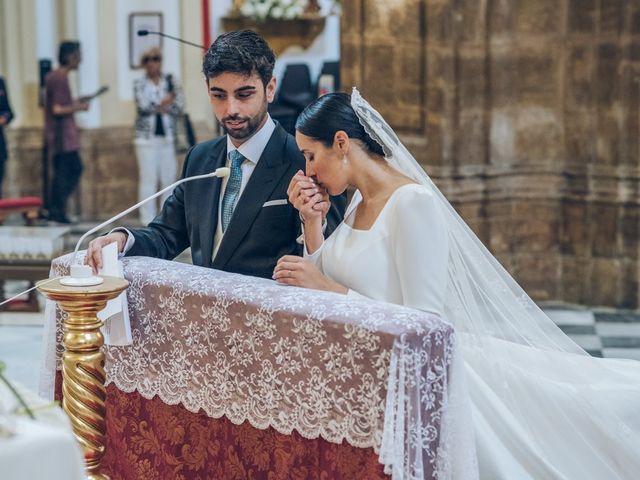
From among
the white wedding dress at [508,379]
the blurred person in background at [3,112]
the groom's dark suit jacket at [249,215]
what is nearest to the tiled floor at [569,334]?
the groom's dark suit jacket at [249,215]

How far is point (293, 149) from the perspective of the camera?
185 inches

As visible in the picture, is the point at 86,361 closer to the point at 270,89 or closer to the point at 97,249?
the point at 97,249

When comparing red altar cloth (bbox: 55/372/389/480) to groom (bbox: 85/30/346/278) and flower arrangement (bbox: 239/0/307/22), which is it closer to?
groom (bbox: 85/30/346/278)

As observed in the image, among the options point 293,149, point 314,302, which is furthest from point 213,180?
point 314,302

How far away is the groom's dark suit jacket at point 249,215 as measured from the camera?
15.1 feet

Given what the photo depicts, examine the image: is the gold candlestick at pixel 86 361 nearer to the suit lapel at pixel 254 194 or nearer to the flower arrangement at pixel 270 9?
the suit lapel at pixel 254 194

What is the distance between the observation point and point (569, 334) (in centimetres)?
820

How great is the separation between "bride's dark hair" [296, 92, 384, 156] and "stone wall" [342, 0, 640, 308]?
15.9ft

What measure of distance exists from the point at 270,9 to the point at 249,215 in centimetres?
1208

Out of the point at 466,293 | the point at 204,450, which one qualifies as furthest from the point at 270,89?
the point at 204,450

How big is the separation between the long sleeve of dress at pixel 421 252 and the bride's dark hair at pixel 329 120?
0.32 m

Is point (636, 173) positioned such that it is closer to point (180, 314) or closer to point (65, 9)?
point (180, 314)

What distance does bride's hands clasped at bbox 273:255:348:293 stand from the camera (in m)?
4.22

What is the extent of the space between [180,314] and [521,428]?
1.34 meters
